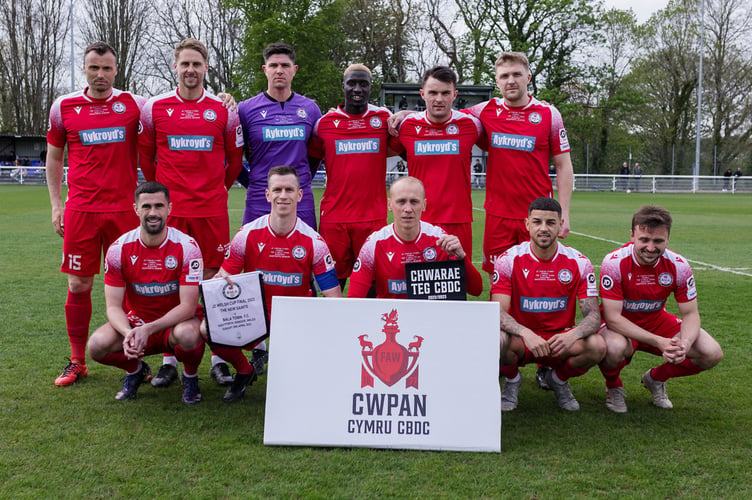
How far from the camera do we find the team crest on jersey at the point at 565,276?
3.99 m

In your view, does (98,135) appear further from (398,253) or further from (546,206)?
(546,206)

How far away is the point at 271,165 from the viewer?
4.92m

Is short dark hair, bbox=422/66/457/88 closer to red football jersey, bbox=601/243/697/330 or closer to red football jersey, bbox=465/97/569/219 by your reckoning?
red football jersey, bbox=465/97/569/219

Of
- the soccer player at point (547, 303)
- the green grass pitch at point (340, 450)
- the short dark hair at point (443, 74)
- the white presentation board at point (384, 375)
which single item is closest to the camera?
the green grass pitch at point (340, 450)

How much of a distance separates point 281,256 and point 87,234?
1466 mm

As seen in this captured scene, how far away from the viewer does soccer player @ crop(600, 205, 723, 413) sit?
3816 mm

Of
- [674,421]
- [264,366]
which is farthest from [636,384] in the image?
[264,366]

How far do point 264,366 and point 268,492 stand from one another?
2063mm

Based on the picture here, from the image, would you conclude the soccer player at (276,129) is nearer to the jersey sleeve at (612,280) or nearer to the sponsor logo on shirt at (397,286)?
the sponsor logo on shirt at (397,286)

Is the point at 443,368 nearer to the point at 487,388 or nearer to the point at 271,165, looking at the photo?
the point at 487,388

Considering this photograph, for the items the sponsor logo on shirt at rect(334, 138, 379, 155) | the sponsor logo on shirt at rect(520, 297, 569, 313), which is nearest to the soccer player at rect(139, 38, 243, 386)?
the sponsor logo on shirt at rect(334, 138, 379, 155)

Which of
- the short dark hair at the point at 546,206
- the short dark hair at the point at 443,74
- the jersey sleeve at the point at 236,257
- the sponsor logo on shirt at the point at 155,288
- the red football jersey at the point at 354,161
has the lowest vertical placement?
the sponsor logo on shirt at the point at 155,288

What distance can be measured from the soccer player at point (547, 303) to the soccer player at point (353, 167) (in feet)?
4.01

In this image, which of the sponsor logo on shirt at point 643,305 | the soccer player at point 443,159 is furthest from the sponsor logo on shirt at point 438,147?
the sponsor logo on shirt at point 643,305
